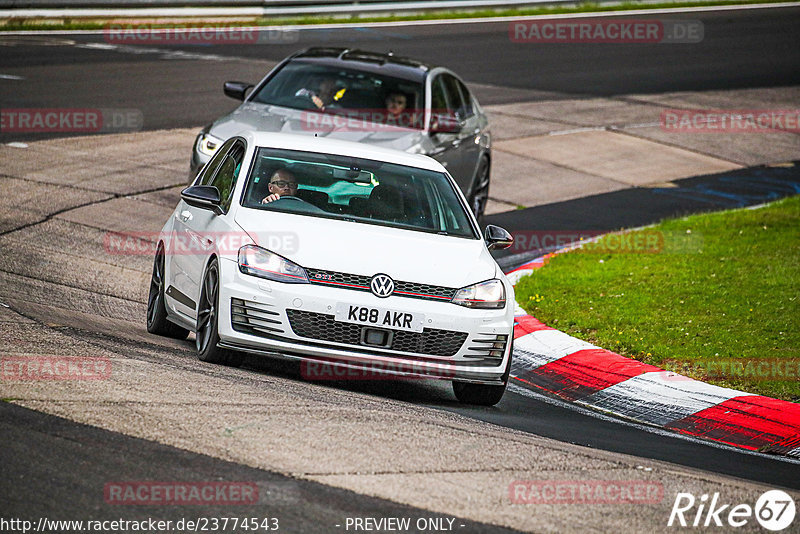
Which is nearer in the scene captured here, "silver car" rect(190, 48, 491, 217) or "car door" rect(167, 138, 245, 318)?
"car door" rect(167, 138, 245, 318)

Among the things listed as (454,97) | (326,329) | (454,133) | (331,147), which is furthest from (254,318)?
(454,97)

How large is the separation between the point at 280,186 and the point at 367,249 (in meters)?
1.06

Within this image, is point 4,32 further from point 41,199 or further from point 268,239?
point 268,239

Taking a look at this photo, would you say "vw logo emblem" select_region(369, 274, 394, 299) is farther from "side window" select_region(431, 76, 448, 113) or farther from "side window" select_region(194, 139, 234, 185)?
"side window" select_region(431, 76, 448, 113)

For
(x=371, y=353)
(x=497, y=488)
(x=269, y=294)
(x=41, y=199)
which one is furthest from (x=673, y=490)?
(x=41, y=199)

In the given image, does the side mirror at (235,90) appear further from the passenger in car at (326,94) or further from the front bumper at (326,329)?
the front bumper at (326,329)

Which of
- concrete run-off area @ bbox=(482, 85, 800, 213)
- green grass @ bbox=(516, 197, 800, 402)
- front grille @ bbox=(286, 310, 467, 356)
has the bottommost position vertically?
concrete run-off area @ bbox=(482, 85, 800, 213)

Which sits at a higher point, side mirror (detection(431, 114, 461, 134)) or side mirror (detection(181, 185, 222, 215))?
side mirror (detection(181, 185, 222, 215))

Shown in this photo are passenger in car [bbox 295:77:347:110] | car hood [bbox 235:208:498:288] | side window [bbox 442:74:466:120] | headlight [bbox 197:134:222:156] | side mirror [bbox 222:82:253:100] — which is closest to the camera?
car hood [bbox 235:208:498:288]

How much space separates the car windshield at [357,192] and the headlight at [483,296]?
0.68m

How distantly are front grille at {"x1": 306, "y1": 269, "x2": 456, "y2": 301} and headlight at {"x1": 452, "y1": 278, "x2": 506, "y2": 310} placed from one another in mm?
191

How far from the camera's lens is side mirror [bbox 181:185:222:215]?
816cm

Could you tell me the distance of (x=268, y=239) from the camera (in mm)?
7684

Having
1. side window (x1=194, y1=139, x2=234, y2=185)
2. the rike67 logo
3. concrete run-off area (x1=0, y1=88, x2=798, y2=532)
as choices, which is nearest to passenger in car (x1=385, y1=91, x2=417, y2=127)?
concrete run-off area (x1=0, y1=88, x2=798, y2=532)
